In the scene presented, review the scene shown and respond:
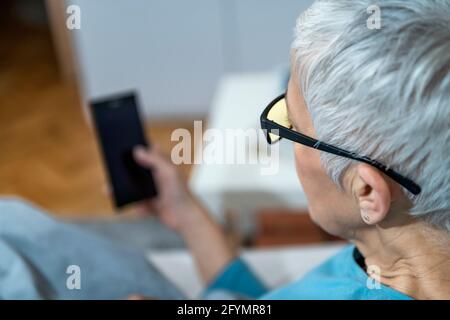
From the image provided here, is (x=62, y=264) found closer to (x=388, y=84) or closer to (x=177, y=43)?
(x=388, y=84)

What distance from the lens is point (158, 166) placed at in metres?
1.07

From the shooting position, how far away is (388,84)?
0.51m

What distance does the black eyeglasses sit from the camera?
547mm

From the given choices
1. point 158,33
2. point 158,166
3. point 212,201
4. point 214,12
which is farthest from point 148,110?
point 158,166

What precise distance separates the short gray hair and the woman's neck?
45 millimetres

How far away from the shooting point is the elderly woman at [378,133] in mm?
507

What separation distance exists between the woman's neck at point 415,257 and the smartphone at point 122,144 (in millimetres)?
521
